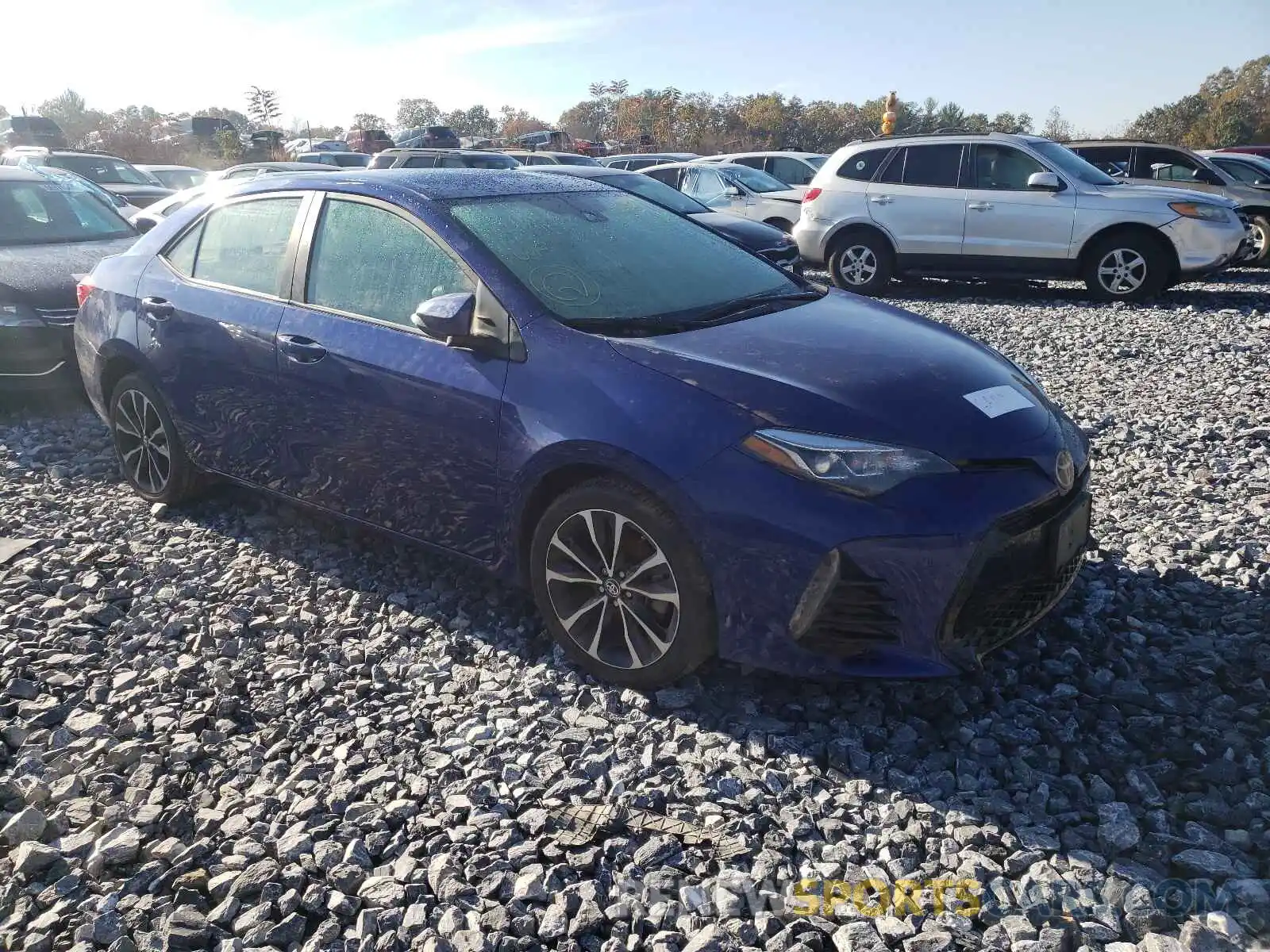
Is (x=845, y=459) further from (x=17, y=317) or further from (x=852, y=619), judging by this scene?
(x=17, y=317)

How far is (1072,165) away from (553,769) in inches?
395

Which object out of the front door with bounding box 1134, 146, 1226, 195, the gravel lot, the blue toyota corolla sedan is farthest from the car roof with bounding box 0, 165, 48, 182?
the front door with bounding box 1134, 146, 1226, 195

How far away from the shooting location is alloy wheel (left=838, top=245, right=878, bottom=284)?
11508mm

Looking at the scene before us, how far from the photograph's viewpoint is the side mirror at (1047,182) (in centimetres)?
1028

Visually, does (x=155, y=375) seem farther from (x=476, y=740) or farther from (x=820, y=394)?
(x=820, y=394)

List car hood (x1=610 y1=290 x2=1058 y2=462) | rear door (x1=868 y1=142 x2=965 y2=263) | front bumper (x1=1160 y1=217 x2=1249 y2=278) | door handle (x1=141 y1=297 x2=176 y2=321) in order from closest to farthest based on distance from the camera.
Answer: car hood (x1=610 y1=290 x2=1058 y2=462), door handle (x1=141 y1=297 x2=176 y2=321), front bumper (x1=1160 y1=217 x2=1249 y2=278), rear door (x1=868 y1=142 x2=965 y2=263)

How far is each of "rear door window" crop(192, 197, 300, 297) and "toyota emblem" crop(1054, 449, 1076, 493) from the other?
124 inches

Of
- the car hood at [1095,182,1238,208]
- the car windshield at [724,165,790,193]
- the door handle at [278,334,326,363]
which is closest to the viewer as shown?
the door handle at [278,334,326,363]

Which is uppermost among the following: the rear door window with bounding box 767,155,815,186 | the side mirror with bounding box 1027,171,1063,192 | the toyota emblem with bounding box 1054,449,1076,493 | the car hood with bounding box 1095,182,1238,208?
the rear door window with bounding box 767,155,815,186

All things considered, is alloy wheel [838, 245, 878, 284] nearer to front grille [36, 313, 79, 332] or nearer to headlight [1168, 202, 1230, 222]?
headlight [1168, 202, 1230, 222]

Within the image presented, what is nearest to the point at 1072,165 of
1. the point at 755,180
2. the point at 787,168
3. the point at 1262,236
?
the point at 1262,236

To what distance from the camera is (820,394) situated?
302 centimetres

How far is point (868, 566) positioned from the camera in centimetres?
279

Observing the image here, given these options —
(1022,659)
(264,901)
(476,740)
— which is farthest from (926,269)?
(264,901)
